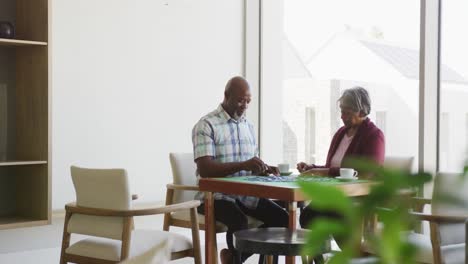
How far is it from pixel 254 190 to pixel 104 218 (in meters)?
0.73

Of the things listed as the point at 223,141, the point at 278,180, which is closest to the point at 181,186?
the point at 223,141

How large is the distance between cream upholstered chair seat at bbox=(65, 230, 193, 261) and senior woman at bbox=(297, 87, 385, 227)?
0.88 metres

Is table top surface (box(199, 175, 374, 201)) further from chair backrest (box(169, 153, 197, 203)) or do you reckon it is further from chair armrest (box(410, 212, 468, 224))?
chair backrest (box(169, 153, 197, 203))

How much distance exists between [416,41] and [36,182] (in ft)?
8.88

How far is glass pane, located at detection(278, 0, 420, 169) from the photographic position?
4.51 meters

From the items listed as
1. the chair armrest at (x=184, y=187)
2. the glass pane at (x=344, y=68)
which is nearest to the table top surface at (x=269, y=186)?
the chair armrest at (x=184, y=187)

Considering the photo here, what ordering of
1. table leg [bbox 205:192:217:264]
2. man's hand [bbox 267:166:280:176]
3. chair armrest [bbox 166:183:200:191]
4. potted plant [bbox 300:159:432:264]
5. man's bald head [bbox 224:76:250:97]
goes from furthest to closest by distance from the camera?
chair armrest [bbox 166:183:200:191] → man's bald head [bbox 224:76:250:97] → man's hand [bbox 267:166:280:176] → table leg [bbox 205:192:217:264] → potted plant [bbox 300:159:432:264]

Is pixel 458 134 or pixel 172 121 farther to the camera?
pixel 172 121

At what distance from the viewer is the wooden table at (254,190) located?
9.68ft

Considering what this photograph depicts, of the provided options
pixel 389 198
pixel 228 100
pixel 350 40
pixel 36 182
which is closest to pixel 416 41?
pixel 350 40

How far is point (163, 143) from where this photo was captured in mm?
4945

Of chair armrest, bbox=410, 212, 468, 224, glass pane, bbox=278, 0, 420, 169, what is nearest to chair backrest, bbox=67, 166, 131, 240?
chair armrest, bbox=410, 212, 468, 224

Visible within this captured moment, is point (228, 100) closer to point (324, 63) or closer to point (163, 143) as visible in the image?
point (163, 143)

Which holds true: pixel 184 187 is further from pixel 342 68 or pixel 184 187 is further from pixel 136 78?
pixel 342 68
